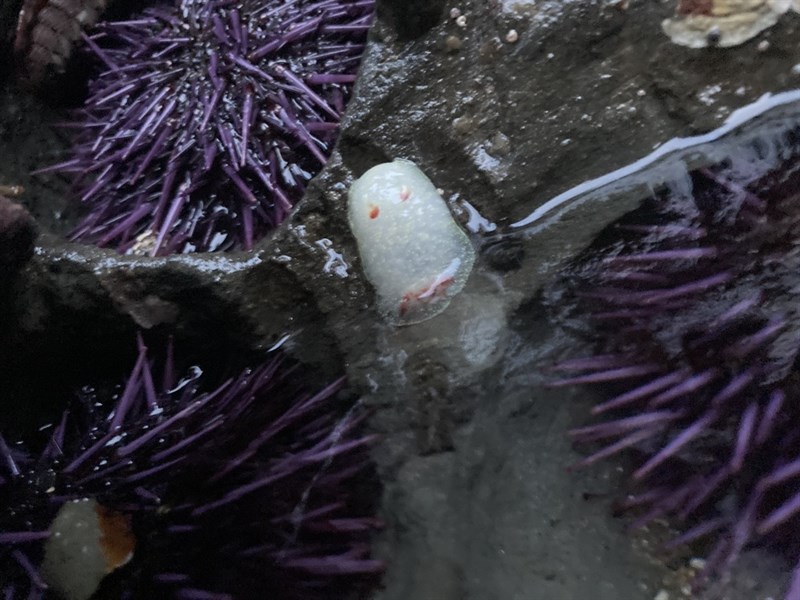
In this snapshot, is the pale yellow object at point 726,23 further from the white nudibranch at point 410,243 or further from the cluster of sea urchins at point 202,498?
the cluster of sea urchins at point 202,498

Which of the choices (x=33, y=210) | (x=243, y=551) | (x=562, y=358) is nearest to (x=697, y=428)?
(x=562, y=358)

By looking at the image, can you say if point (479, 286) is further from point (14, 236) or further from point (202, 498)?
point (14, 236)

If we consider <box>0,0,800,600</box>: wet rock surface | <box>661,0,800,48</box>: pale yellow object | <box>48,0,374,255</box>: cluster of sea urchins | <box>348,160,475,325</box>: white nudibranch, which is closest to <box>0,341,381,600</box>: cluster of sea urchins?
<box>0,0,800,600</box>: wet rock surface

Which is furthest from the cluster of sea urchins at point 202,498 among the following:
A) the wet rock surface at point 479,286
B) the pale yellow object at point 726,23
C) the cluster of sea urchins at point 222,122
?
the pale yellow object at point 726,23

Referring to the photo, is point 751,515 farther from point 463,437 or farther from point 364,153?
point 364,153

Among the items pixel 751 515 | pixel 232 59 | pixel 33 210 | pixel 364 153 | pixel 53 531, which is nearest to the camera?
pixel 751 515

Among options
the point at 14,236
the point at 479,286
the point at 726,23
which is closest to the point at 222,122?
the point at 14,236
